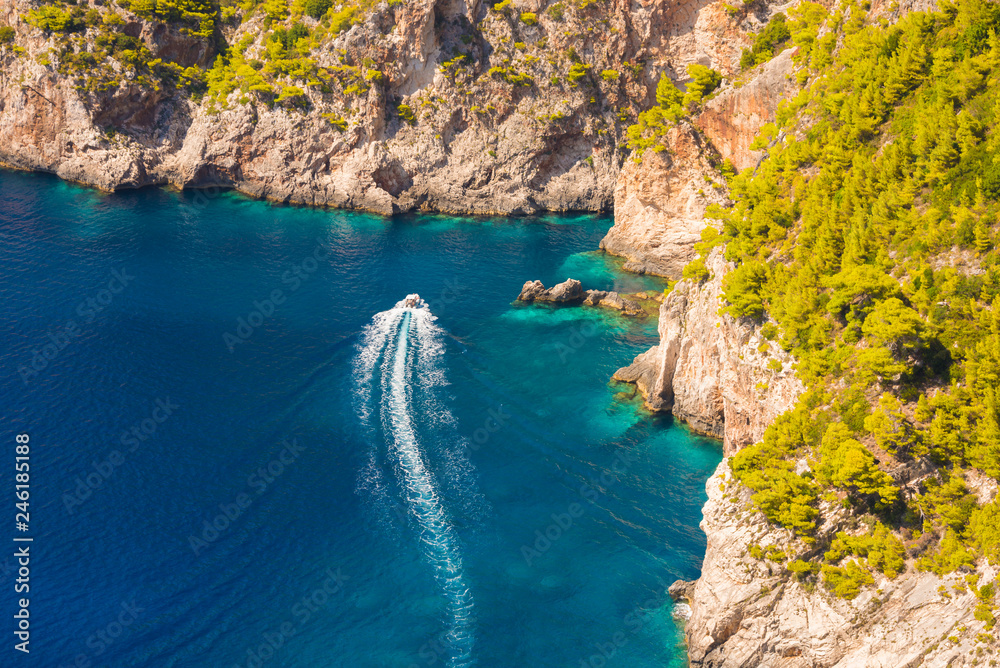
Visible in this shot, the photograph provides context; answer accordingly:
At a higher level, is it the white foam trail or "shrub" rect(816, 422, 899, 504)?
"shrub" rect(816, 422, 899, 504)

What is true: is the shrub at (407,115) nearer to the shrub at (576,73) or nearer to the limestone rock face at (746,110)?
the shrub at (576,73)

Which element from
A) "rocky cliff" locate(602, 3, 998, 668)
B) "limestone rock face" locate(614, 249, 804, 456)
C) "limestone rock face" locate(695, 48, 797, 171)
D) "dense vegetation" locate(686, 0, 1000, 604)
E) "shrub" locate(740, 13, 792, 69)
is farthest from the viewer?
"shrub" locate(740, 13, 792, 69)

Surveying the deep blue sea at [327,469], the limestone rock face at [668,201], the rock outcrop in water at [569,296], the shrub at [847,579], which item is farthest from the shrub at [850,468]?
the limestone rock face at [668,201]

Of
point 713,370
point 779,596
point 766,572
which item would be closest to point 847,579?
point 779,596

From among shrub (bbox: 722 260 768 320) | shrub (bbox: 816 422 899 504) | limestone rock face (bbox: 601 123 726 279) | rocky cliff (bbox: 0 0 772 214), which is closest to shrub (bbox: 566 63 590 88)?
rocky cliff (bbox: 0 0 772 214)

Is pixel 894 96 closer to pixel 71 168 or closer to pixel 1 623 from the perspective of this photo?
pixel 1 623

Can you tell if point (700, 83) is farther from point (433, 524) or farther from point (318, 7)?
point (318, 7)

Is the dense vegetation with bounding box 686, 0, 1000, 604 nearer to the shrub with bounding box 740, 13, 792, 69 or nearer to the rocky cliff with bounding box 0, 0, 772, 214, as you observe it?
the shrub with bounding box 740, 13, 792, 69
